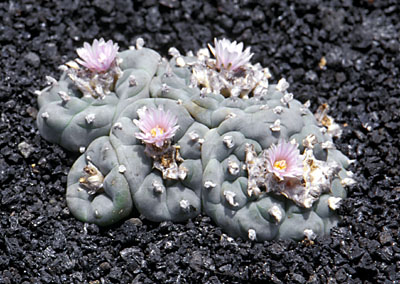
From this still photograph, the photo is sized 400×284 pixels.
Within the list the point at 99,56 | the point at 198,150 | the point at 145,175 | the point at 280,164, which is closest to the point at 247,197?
the point at 280,164

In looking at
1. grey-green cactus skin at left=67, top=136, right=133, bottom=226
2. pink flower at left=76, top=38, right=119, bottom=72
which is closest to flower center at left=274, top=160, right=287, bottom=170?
grey-green cactus skin at left=67, top=136, right=133, bottom=226

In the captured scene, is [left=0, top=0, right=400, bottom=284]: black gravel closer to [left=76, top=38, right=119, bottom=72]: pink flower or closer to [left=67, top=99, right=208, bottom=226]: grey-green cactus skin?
[left=67, top=99, right=208, bottom=226]: grey-green cactus skin

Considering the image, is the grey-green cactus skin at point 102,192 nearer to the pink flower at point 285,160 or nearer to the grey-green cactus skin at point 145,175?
Result: the grey-green cactus skin at point 145,175

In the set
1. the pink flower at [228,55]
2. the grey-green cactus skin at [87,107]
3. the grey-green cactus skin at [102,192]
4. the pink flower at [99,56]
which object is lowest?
the grey-green cactus skin at [102,192]

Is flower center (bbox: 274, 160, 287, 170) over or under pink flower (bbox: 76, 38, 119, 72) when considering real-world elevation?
under

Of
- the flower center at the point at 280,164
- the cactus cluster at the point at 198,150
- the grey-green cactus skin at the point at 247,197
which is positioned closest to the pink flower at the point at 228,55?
the cactus cluster at the point at 198,150
